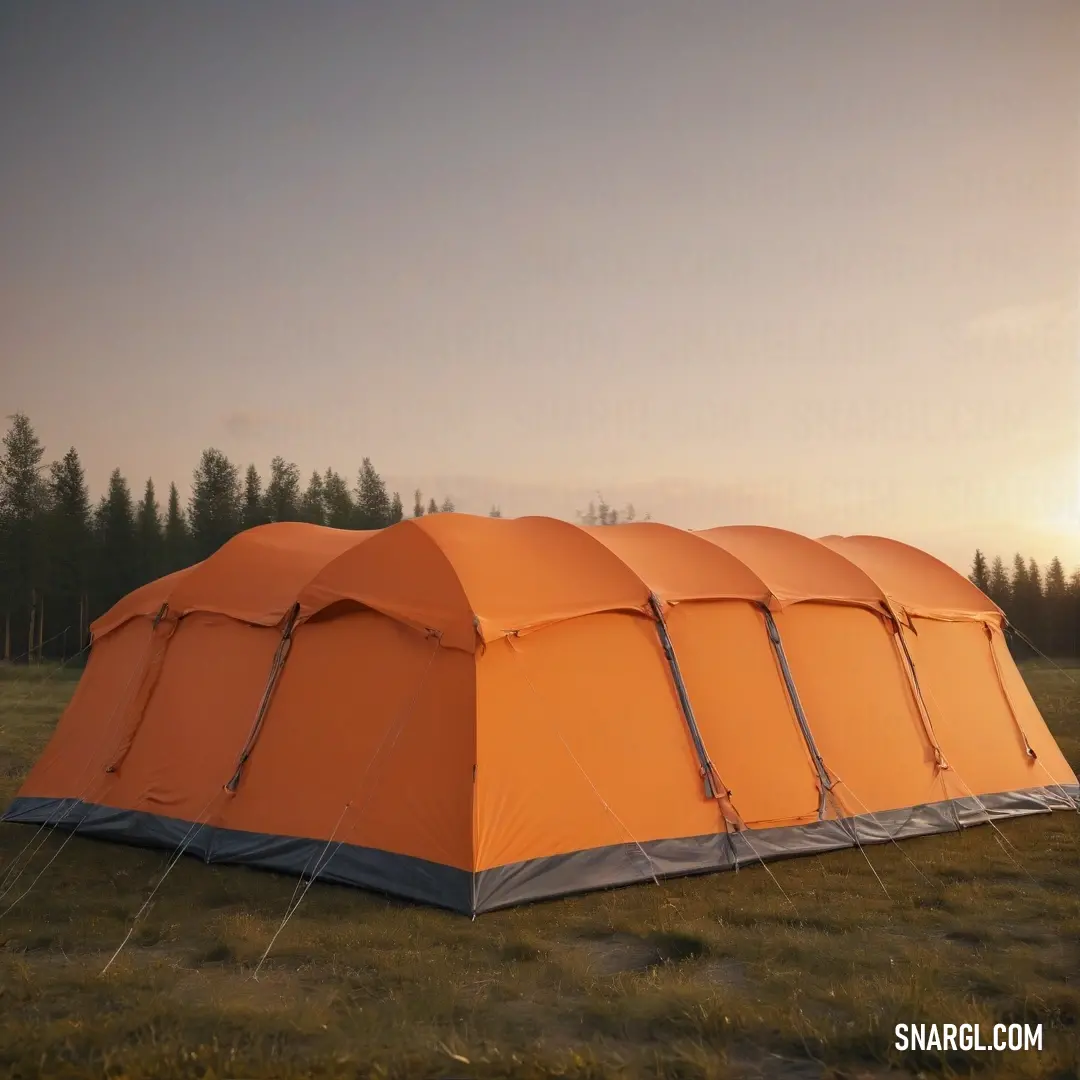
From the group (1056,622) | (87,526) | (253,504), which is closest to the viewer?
(87,526)

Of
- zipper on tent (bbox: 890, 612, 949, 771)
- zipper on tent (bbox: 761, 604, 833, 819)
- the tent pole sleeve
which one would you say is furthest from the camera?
zipper on tent (bbox: 890, 612, 949, 771)

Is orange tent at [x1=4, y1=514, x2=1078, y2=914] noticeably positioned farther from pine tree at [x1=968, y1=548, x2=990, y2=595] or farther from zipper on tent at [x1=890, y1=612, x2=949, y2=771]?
pine tree at [x1=968, y1=548, x2=990, y2=595]

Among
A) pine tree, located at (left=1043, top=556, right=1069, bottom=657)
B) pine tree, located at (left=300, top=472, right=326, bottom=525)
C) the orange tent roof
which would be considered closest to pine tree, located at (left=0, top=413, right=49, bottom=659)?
pine tree, located at (left=300, top=472, right=326, bottom=525)

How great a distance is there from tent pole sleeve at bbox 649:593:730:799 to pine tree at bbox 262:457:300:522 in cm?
6795

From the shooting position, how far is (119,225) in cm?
2920

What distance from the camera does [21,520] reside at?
2388 inches

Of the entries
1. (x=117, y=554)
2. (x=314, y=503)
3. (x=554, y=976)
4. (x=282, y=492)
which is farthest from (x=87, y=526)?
(x=554, y=976)

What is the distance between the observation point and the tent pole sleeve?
10594 mm

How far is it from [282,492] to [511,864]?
7258cm

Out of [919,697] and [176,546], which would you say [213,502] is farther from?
[919,697]

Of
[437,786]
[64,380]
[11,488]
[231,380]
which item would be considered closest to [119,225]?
[231,380]

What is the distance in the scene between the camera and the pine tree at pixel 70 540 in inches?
2466

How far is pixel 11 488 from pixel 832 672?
58.8m

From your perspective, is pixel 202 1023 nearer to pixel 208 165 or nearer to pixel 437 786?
pixel 437 786
